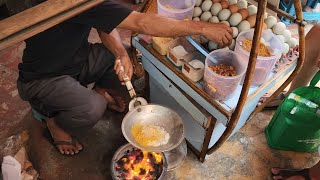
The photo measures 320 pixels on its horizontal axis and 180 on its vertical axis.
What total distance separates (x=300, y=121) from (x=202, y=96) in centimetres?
86

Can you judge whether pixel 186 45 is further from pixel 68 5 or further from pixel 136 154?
pixel 68 5

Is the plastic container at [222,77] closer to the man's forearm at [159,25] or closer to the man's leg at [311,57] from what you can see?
the man's forearm at [159,25]

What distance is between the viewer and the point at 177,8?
85.0 inches

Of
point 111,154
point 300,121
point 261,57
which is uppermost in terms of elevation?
point 261,57

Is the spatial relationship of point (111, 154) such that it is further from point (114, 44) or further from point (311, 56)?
point (311, 56)

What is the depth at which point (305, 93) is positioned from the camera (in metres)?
2.30

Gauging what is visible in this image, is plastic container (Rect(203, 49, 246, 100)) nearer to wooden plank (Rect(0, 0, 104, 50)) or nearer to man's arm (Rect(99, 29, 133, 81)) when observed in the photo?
man's arm (Rect(99, 29, 133, 81))

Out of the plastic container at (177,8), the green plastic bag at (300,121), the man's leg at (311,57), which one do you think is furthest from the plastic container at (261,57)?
the man's leg at (311,57)

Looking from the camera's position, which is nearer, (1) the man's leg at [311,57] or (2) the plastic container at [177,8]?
(2) the plastic container at [177,8]

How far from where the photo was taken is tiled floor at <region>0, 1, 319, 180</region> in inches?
92.8

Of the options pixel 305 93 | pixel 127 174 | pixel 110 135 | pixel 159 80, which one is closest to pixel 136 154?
pixel 127 174

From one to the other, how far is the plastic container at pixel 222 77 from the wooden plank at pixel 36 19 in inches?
43.2

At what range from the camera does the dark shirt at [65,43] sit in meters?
1.72

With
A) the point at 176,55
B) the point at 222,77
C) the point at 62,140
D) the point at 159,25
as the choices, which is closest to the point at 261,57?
the point at 222,77
